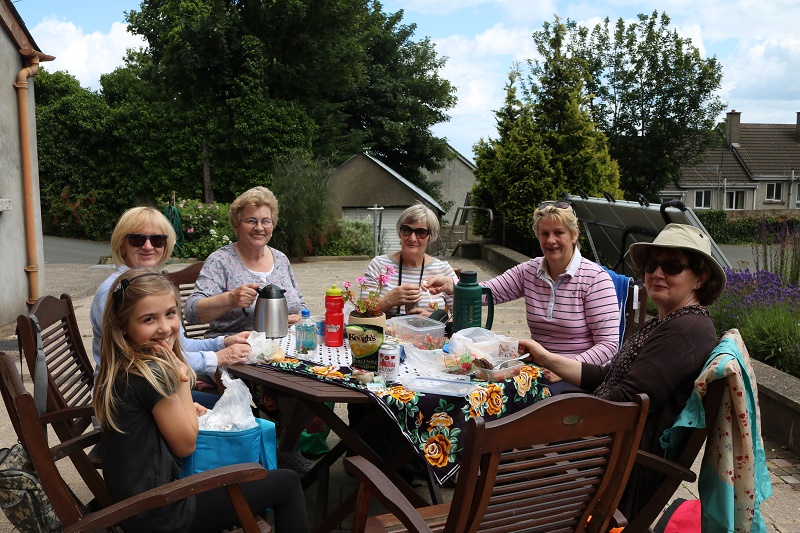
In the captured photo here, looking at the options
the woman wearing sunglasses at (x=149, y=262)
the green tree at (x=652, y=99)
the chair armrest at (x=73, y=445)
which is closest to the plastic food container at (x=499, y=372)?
the woman wearing sunglasses at (x=149, y=262)

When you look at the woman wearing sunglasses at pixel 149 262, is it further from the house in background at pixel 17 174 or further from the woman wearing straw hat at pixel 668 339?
the house in background at pixel 17 174

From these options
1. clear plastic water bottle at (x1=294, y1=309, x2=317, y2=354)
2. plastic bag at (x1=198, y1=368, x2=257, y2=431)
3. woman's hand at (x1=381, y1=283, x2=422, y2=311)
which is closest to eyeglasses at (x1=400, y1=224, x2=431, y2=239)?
woman's hand at (x1=381, y1=283, x2=422, y2=311)

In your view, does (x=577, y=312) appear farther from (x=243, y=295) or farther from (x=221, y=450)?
(x=221, y=450)

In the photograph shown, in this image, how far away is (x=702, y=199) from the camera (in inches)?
1777

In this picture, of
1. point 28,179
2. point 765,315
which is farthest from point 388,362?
point 28,179

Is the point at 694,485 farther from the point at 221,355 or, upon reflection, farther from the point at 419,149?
the point at 419,149

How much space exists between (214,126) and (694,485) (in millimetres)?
24928

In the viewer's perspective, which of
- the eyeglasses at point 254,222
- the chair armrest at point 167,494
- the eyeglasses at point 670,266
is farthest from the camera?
the eyeglasses at point 254,222

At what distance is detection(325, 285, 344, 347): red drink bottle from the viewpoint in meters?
3.50

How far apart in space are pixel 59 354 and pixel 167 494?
61.6 inches

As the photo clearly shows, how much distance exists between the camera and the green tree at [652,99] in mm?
33438

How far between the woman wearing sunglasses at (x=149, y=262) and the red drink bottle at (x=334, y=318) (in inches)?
15.9

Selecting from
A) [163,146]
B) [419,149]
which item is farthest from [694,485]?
[419,149]

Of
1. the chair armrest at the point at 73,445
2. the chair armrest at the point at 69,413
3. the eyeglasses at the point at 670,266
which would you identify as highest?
the eyeglasses at the point at 670,266
